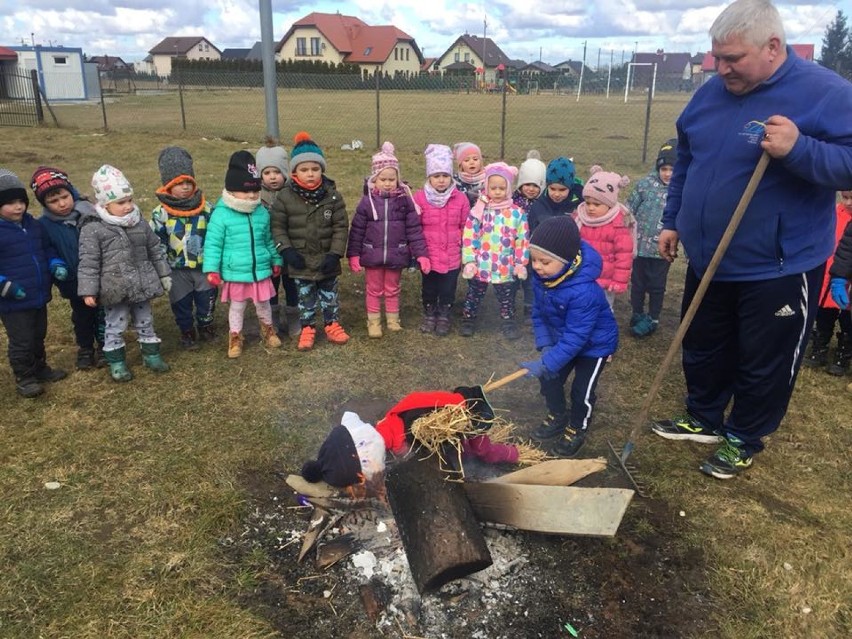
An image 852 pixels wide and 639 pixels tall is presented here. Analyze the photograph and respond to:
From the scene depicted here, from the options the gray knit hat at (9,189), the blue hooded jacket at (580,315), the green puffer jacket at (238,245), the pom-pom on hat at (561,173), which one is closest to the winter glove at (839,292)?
the pom-pom on hat at (561,173)

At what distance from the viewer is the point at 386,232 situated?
17.9 ft

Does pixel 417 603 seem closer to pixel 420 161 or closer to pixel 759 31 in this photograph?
pixel 759 31

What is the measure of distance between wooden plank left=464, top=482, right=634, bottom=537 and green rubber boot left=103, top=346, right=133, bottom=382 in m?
3.11

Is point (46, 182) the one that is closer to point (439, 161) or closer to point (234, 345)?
point (234, 345)

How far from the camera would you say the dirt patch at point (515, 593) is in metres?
2.75

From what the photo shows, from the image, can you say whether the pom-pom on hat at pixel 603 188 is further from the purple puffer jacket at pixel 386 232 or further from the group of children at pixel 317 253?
the purple puffer jacket at pixel 386 232

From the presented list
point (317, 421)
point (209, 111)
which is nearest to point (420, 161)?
point (317, 421)

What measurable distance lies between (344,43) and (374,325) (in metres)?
63.4

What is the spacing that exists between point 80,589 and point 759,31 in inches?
162

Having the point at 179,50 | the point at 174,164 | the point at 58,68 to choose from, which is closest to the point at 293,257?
the point at 174,164

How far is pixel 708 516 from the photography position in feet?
11.4

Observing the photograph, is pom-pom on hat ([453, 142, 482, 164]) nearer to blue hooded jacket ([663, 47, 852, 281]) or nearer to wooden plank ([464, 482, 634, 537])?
blue hooded jacket ([663, 47, 852, 281])

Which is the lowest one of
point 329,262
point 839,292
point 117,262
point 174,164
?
point 839,292

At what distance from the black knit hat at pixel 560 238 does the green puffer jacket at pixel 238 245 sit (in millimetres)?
2591
